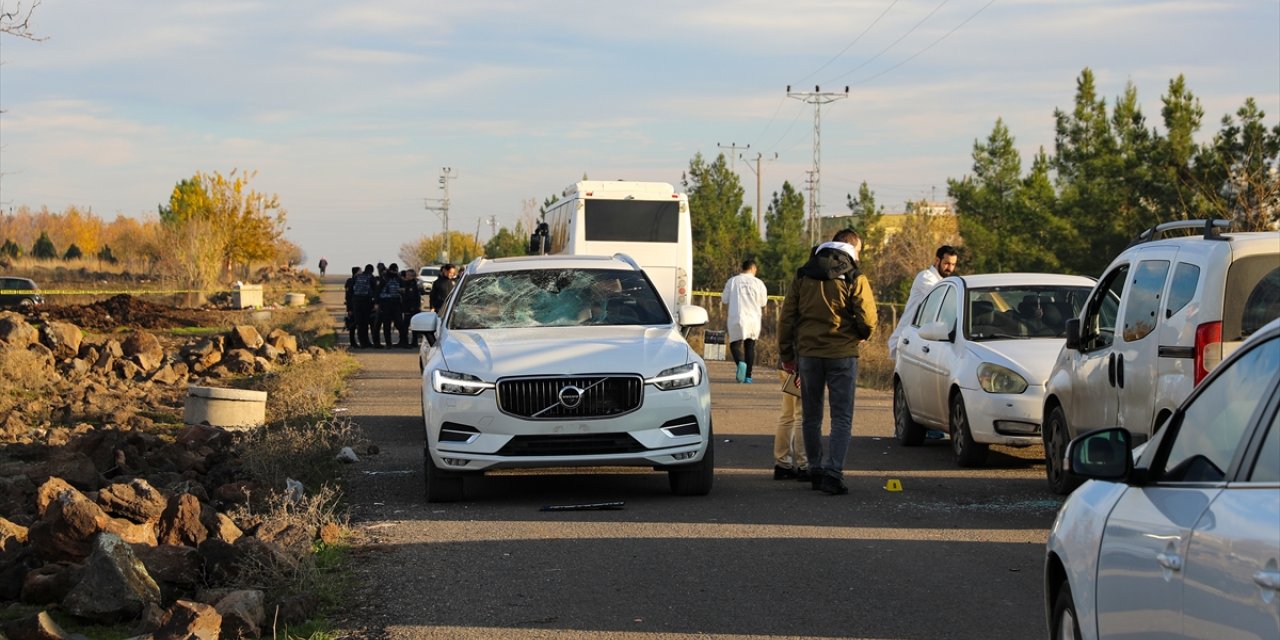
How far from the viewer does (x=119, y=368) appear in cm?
2547

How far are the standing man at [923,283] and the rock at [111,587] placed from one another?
917cm

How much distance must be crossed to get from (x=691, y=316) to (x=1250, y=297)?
493cm

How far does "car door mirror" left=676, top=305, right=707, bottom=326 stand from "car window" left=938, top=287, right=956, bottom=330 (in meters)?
2.43

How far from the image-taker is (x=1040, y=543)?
891 centimetres

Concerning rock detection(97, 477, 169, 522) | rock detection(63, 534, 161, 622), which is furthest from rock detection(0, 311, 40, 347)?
rock detection(63, 534, 161, 622)

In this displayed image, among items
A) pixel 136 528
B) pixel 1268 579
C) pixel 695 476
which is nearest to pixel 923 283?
pixel 695 476

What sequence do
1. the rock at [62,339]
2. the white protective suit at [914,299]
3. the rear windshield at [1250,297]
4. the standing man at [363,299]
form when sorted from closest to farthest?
the rear windshield at [1250,297] → the white protective suit at [914,299] → the rock at [62,339] → the standing man at [363,299]

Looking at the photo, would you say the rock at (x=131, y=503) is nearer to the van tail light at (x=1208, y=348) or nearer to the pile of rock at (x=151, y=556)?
the pile of rock at (x=151, y=556)

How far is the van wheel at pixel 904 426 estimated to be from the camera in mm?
14188

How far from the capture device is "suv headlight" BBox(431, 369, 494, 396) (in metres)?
10.4

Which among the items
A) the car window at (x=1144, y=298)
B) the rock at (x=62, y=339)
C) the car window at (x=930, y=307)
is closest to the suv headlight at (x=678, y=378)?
the car window at (x=1144, y=298)

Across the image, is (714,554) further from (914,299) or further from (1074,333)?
(914,299)

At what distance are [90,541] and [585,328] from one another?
4582 millimetres

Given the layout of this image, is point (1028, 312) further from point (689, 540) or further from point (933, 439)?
point (689, 540)
